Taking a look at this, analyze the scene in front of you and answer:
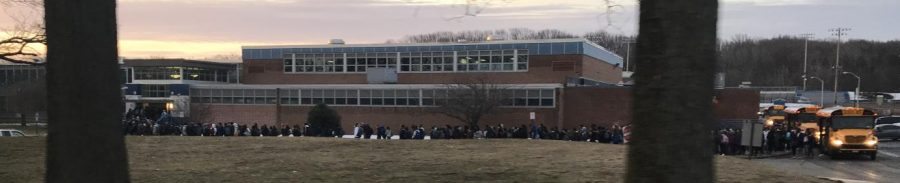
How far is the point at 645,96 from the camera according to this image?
3.62 m

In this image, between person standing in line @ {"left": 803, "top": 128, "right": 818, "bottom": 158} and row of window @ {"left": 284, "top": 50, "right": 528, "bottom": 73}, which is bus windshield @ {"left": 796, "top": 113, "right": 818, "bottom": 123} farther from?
row of window @ {"left": 284, "top": 50, "right": 528, "bottom": 73}

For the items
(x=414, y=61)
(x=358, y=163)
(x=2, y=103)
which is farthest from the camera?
(x=2, y=103)

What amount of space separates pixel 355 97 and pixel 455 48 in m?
8.86

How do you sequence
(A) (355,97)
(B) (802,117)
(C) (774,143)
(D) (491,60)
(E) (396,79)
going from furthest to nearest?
(E) (396,79)
(D) (491,60)
(A) (355,97)
(B) (802,117)
(C) (774,143)

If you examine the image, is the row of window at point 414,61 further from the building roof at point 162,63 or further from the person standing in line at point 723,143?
the person standing in line at point 723,143

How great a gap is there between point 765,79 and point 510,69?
365 feet

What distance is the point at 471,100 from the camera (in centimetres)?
4125

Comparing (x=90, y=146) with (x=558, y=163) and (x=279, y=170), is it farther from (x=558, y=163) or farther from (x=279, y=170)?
(x=558, y=163)

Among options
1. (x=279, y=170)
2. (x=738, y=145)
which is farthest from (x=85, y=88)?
(x=738, y=145)

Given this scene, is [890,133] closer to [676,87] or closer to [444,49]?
[444,49]

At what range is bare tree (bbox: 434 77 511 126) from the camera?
135 ft

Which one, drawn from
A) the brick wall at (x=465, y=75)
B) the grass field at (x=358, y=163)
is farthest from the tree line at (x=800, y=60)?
the grass field at (x=358, y=163)

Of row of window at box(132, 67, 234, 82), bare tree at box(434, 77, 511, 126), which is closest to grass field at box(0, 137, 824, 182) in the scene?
bare tree at box(434, 77, 511, 126)

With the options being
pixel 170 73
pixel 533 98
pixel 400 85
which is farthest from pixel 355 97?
pixel 170 73
